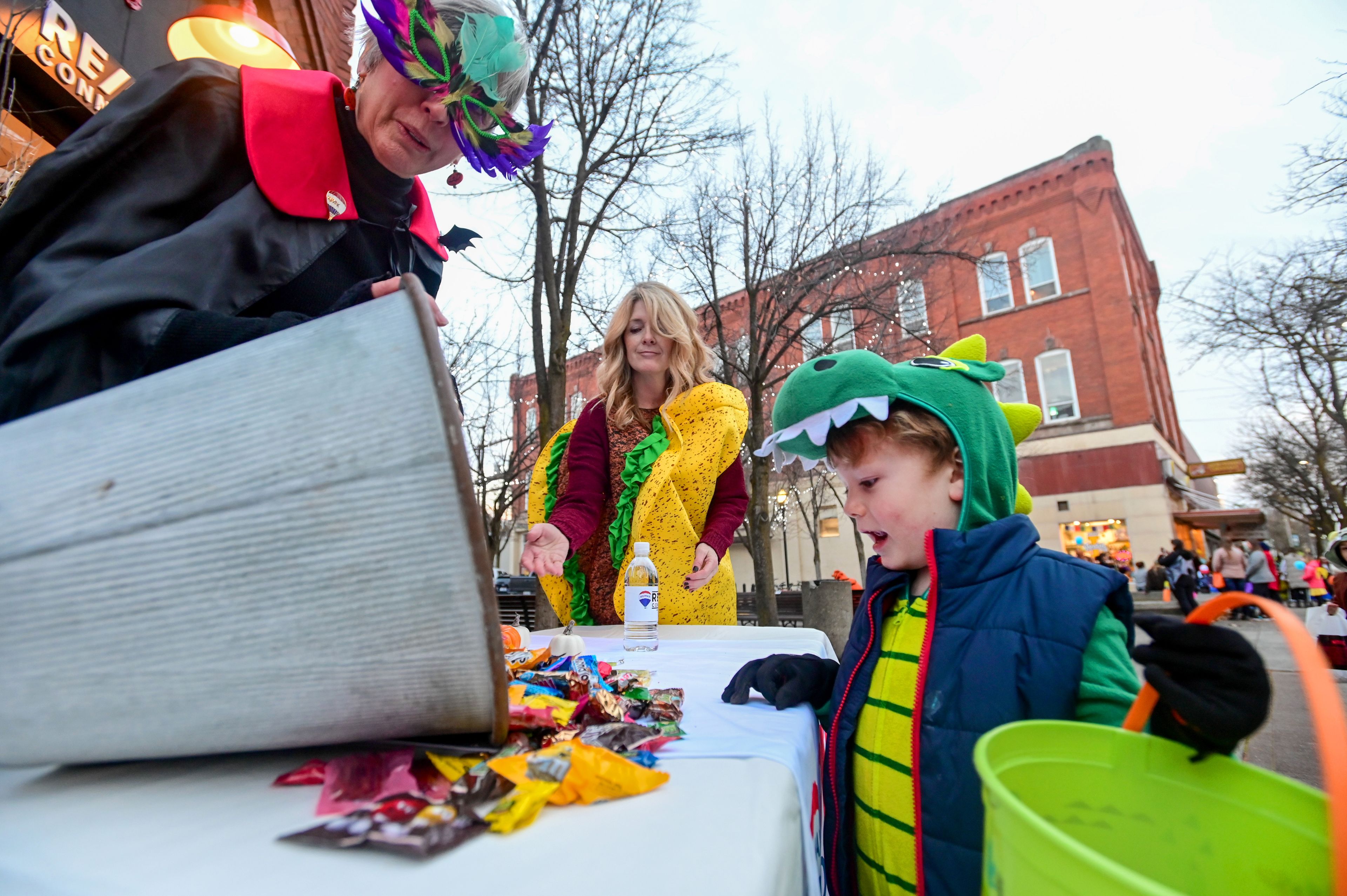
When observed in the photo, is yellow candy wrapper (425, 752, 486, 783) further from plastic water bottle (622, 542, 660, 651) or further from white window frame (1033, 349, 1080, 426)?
white window frame (1033, 349, 1080, 426)

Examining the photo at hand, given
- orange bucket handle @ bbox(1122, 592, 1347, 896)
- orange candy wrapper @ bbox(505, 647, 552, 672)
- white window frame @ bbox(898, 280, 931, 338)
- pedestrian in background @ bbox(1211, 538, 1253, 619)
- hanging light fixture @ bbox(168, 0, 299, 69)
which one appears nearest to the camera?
orange bucket handle @ bbox(1122, 592, 1347, 896)

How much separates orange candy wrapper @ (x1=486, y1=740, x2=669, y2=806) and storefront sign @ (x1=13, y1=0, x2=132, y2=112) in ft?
13.3

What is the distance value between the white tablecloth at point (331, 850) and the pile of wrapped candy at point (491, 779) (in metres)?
0.02

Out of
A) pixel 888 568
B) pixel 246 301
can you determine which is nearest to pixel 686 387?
pixel 888 568

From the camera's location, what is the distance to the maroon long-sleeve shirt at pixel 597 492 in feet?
7.56

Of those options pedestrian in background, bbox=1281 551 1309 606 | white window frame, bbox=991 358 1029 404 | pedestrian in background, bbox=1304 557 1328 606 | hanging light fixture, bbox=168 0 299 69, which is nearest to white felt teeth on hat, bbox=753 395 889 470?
hanging light fixture, bbox=168 0 299 69

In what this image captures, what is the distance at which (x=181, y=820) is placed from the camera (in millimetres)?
621

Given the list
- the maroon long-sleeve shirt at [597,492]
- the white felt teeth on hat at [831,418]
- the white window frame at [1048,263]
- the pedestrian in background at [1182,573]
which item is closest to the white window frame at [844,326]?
the maroon long-sleeve shirt at [597,492]

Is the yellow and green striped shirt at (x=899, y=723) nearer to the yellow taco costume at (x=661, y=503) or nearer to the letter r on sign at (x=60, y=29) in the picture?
the yellow taco costume at (x=661, y=503)

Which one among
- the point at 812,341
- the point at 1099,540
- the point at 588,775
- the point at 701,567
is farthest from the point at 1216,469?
the point at 588,775

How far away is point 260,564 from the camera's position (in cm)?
63

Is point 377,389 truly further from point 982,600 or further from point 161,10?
point 161,10

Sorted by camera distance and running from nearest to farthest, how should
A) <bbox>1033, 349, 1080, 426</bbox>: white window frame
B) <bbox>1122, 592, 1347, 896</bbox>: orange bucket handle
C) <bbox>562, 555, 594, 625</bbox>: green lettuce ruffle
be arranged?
<bbox>1122, 592, 1347, 896</bbox>: orange bucket handle < <bbox>562, 555, 594, 625</bbox>: green lettuce ruffle < <bbox>1033, 349, 1080, 426</bbox>: white window frame

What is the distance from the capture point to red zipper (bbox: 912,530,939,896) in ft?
3.11
